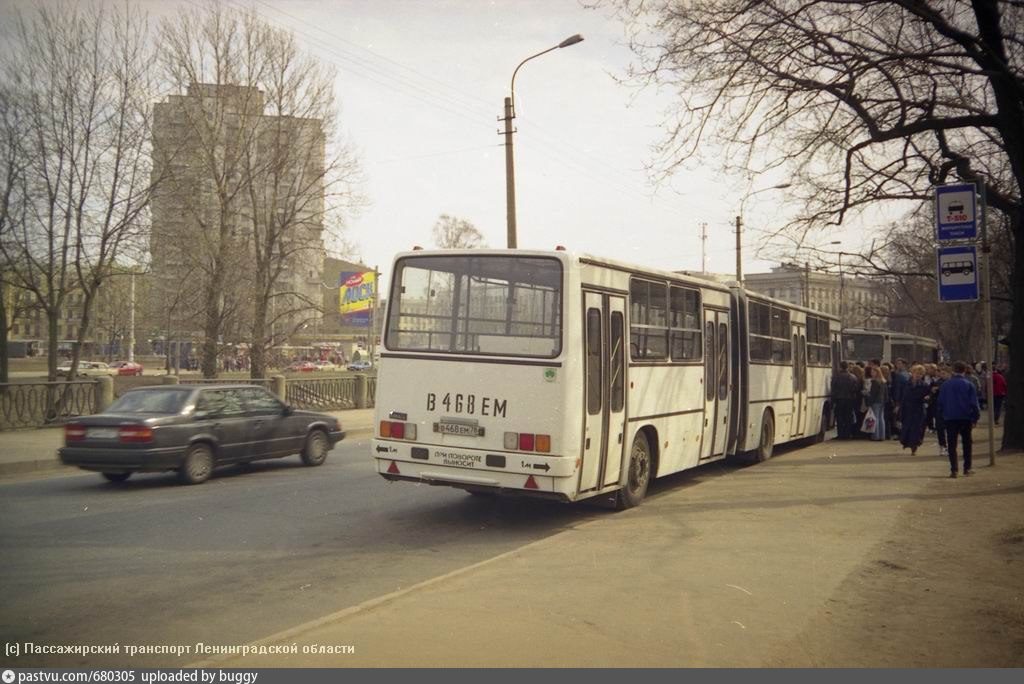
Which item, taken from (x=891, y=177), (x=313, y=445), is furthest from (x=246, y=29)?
(x=891, y=177)

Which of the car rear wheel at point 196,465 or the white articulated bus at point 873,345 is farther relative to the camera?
the white articulated bus at point 873,345

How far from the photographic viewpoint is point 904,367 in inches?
839

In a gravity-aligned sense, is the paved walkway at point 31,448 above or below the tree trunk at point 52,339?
below

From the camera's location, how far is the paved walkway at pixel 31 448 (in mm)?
15234

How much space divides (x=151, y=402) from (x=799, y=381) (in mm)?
A: 13471

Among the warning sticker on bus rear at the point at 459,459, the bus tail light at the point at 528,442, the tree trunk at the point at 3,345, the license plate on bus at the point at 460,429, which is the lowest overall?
the warning sticker on bus rear at the point at 459,459

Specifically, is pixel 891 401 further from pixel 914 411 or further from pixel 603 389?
pixel 603 389

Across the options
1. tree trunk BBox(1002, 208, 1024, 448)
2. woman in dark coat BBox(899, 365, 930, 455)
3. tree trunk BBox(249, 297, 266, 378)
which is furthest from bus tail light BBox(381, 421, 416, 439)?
tree trunk BBox(249, 297, 266, 378)

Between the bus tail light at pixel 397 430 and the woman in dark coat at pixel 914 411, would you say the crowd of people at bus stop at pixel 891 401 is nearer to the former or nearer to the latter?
the woman in dark coat at pixel 914 411

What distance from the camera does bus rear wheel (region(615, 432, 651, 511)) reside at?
1106 centimetres

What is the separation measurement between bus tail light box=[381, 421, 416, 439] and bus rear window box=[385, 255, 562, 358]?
2.99 ft

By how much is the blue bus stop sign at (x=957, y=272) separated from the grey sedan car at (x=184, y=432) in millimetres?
11256

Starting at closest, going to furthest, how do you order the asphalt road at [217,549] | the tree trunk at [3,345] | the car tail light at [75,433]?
the asphalt road at [217,549], the car tail light at [75,433], the tree trunk at [3,345]

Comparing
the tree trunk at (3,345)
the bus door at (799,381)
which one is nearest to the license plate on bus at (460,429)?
the bus door at (799,381)
